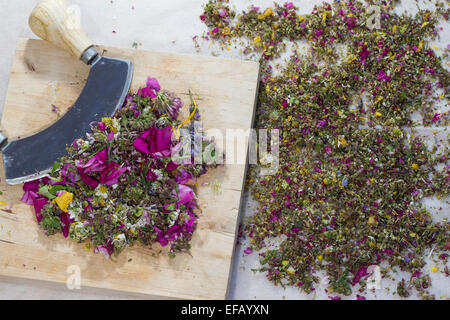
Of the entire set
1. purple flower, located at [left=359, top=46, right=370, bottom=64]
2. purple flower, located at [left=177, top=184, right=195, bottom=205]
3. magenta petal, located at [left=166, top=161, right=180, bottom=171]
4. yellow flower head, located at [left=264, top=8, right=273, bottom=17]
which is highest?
yellow flower head, located at [left=264, top=8, right=273, bottom=17]

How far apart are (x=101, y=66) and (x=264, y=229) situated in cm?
70

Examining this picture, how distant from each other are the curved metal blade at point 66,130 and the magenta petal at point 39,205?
0.07 metres

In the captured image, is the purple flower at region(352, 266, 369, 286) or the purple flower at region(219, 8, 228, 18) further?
the purple flower at region(219, 8, 228, 18)

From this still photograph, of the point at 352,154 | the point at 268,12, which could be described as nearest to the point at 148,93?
the point at 268,12

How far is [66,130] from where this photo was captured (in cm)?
119

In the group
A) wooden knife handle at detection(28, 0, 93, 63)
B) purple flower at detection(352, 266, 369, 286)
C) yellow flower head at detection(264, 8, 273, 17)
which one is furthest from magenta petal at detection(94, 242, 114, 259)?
yellow flower head at detection(264, 8, 273, 17)

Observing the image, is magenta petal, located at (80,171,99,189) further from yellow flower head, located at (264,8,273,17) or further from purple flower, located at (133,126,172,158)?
yellow flower head, located at (264,8,273,17)

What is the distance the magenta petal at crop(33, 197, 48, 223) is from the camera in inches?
46.4

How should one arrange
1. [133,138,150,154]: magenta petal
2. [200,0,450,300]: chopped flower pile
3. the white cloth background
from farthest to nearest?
Result: the white cloth background
[200,0,450,300]: chopped flower pile
[133,138,150,154]: magenta petal

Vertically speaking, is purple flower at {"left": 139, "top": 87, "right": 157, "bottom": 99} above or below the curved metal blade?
above

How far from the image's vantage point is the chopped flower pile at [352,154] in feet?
4.16

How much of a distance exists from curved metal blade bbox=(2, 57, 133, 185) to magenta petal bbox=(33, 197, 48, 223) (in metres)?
0.07
